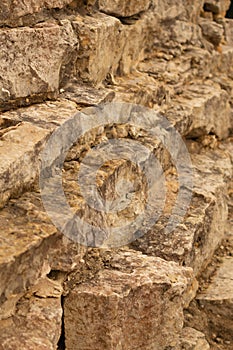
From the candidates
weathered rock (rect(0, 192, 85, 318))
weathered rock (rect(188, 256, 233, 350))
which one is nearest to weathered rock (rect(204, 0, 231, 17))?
weathered rock (rect(188, 256, 233, 350))

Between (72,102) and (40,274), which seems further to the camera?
(72,102)

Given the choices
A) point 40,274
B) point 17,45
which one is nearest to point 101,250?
point 40,274

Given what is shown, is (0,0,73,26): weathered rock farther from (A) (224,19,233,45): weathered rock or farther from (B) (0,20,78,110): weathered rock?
(A) (224,19,233,45): weathered rock

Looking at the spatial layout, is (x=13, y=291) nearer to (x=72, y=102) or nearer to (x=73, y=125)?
(x=73, y=125)

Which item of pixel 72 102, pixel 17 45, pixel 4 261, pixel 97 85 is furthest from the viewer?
pixel 97 85

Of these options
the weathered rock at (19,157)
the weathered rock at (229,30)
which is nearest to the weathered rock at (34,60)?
the weathered rock at (19,157)
